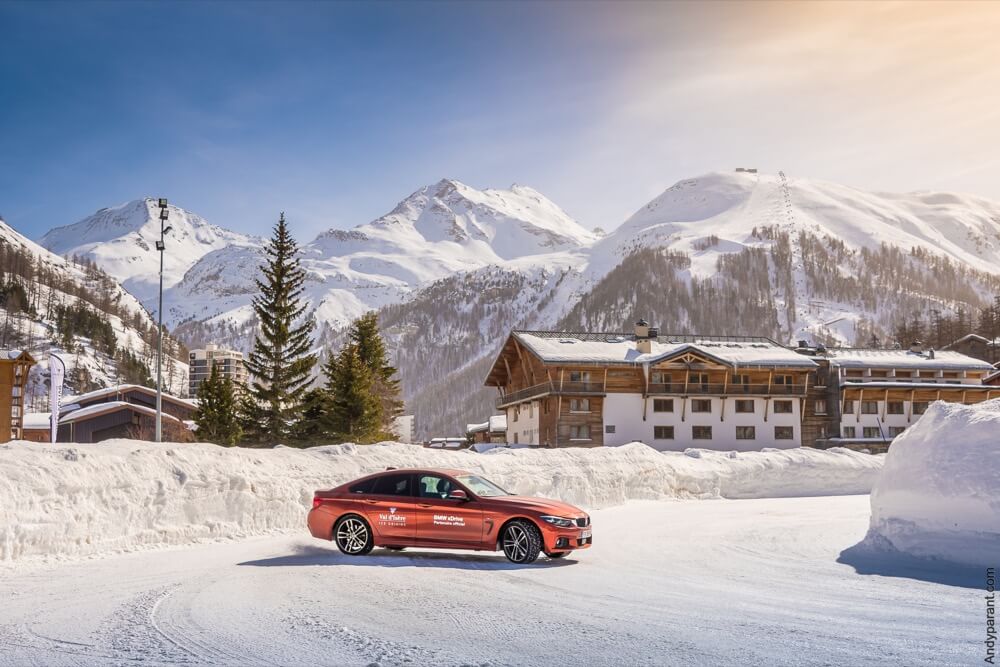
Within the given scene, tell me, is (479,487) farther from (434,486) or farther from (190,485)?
(190,485)

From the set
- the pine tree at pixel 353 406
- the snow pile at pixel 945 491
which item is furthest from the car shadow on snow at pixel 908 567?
the pine tree at pixel 353 406

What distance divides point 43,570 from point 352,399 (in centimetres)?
2946

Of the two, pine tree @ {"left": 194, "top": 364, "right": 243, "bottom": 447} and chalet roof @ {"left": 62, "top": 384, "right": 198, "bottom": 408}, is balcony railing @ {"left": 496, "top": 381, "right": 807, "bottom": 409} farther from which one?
chalet roof @ {"left": 62, "top": 384, "right": 198, "bottom": 408}

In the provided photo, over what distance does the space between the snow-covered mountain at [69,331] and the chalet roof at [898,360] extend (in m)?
96.8

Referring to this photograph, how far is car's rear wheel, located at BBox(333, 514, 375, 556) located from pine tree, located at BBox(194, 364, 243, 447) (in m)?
34.7

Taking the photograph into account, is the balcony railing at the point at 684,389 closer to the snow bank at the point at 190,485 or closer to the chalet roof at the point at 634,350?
the chalet roof at the point at 634,350

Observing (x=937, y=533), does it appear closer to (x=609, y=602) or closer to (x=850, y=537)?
(x=850, y=537)

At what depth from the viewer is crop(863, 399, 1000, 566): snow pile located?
1223 centimetres

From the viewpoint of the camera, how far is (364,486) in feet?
48.7

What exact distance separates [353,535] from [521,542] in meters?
3.06

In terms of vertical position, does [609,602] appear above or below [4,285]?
below

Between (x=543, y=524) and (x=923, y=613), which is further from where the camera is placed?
(x=543, y=524)

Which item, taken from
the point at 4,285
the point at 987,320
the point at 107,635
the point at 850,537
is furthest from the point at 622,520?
the point at 4,285

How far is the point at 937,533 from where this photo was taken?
1286 centimetres
